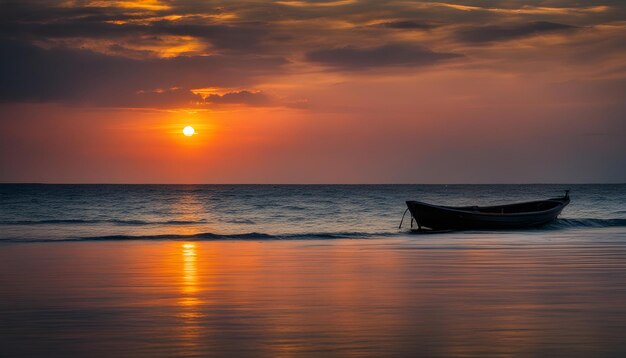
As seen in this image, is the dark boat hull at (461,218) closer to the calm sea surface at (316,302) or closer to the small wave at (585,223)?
the small wave at (585,223)

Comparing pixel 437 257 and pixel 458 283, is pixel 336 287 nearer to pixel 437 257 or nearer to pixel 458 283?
pixel 458 283

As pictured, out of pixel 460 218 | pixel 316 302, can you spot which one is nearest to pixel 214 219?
pixel 460 218

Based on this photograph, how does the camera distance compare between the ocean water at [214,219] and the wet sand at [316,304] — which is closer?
the wet sand at [316,304]

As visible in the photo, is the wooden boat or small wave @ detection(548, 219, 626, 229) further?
small wave @ detection(548, 219, 626, 229)

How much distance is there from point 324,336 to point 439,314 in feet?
7.50

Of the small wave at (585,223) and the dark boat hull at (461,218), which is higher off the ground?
the dark boat hull at (461,218)

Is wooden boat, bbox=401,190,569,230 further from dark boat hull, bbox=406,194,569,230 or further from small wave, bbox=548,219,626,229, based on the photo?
small wave, bbox=548,219,626,229

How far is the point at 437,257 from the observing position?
21.5 metres

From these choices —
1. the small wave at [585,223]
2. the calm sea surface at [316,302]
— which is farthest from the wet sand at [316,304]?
the small wave at [585,223]

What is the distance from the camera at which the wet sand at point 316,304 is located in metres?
9.37

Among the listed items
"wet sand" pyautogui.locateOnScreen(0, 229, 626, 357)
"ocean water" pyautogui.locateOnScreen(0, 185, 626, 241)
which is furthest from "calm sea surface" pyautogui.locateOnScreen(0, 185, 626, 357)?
"ocean water" pyautogui.locateOnScreen(0, 185, 626, 241)

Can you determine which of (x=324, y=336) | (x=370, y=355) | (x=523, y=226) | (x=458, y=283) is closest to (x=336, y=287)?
(x=458, y=283)

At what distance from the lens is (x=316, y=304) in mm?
12539

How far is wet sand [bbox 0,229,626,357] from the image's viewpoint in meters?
9.37
